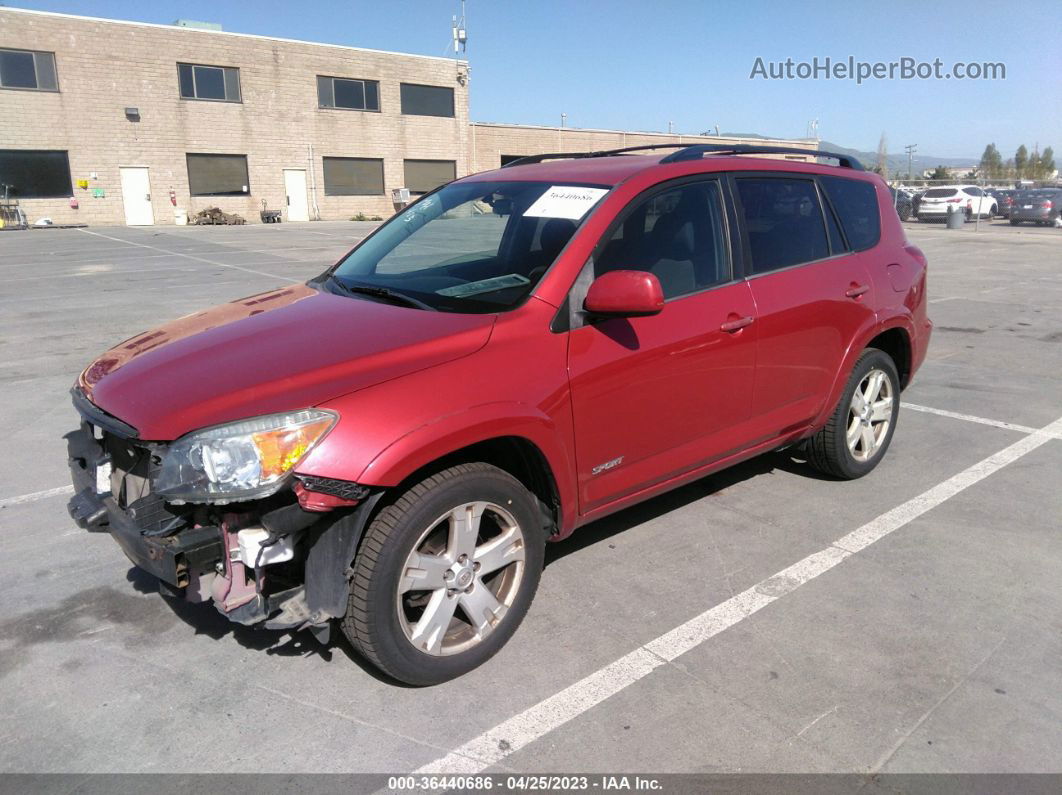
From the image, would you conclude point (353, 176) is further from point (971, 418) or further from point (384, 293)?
point (384, 293)

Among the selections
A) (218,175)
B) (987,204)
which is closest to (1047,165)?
(987,204)

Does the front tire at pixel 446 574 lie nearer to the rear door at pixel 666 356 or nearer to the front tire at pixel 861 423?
the rear door at pixel 666 356

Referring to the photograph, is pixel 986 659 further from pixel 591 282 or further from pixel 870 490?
pixel 591 282

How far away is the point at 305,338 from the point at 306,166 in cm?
3849

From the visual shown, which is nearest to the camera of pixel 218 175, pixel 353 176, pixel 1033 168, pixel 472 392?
pixel 472 392

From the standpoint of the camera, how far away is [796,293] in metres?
4.10

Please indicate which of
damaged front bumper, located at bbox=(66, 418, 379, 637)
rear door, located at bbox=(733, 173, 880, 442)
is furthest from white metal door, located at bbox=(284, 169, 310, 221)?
damaged front bumper, located at bbox=(66, 418, 379, 637)

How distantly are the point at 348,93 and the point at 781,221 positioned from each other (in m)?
38.9

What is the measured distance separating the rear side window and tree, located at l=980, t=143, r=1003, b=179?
3132 inches

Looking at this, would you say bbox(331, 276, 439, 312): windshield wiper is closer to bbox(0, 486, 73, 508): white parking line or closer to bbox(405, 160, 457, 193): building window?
bbox(0, 486, 73, 508): white parking line

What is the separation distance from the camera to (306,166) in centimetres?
3856

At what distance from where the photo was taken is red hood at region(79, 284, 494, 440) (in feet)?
8.58

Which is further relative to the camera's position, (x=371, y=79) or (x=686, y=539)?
(x=371, y=79)

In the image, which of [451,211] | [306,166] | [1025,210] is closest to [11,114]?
[306,166]
